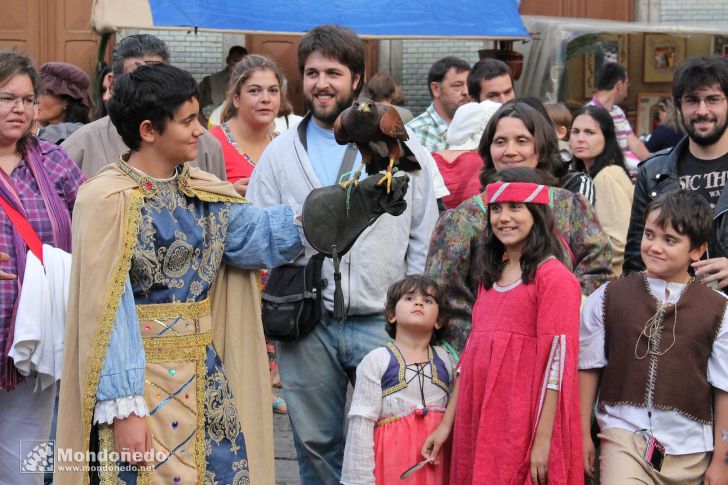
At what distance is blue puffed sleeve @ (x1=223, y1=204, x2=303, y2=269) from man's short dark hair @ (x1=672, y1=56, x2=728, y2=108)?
2.01 meters

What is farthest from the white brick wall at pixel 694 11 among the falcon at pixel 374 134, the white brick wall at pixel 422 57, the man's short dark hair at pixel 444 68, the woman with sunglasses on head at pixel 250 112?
the falcon at pixel 374 134

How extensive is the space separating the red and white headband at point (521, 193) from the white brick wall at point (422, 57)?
8620 millimetres

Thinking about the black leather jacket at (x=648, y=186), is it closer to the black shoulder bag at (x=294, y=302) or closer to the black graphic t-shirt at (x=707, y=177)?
the black graphic t-shirt at (x=707, y=177)

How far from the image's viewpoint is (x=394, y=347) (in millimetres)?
4555

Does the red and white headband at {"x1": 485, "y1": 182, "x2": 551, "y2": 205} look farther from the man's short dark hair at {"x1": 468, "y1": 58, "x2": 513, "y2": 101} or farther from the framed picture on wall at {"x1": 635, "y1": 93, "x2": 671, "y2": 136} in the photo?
the framed picture on wall at {"x1": 635, "y1": 93, "x2": 671, "y2": 136}

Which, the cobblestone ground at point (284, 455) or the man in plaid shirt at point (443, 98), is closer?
the cobblestone ground at point (284, 455)

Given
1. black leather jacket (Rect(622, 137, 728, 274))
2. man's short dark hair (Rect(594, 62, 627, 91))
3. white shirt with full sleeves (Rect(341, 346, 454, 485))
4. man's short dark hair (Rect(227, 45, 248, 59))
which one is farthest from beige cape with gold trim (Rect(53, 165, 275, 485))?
man's short dark hair (Rect(227, 45, 248, 59))

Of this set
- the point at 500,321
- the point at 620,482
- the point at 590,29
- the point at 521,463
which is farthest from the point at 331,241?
the point at 590,29

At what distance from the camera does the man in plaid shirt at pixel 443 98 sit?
7820 mm

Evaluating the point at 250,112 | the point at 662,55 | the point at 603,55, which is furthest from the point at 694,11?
the point at 250,112

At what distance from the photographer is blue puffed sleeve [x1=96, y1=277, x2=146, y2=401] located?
139 inches

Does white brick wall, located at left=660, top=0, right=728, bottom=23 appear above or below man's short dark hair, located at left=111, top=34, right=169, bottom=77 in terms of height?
above

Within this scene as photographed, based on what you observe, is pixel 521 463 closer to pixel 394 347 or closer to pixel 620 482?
pixel 620 482

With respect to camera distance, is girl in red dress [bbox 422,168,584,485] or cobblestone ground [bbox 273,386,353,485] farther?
cobblestone ground [bbox 273,386,353,485]
